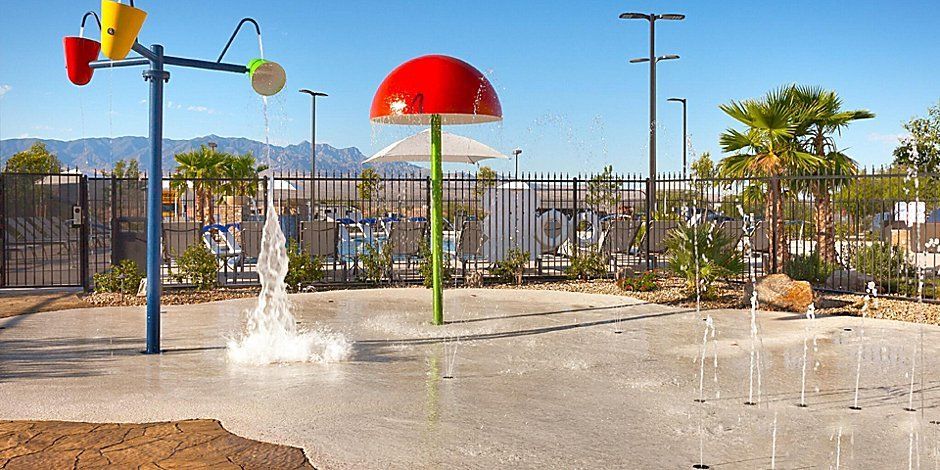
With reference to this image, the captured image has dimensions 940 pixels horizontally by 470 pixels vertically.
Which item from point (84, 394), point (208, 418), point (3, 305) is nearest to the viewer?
point (208, 418)

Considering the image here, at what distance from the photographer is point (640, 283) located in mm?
13047

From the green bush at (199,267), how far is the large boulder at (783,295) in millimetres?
8023

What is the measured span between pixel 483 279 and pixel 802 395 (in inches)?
333

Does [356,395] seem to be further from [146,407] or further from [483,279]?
[483,279]

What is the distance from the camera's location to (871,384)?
6.56 metres

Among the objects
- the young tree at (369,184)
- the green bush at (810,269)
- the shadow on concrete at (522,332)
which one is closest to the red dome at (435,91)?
the young tree at (369,184)

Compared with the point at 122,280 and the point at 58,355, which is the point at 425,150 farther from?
the point at 58,355

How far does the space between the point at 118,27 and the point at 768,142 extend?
516 inches

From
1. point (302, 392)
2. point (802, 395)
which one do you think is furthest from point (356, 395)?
point (802, 395)

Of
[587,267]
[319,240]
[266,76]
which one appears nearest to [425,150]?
[319,240]

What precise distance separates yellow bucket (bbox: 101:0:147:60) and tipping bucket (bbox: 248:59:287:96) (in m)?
1.04

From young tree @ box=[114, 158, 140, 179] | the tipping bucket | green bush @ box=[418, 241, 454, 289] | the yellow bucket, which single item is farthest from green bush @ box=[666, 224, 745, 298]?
young tree @ box=[114, 158, 140, 179]

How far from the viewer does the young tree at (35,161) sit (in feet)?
141

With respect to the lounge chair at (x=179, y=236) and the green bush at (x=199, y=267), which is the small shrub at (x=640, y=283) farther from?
the lounge chair at (x=179, y=236)
